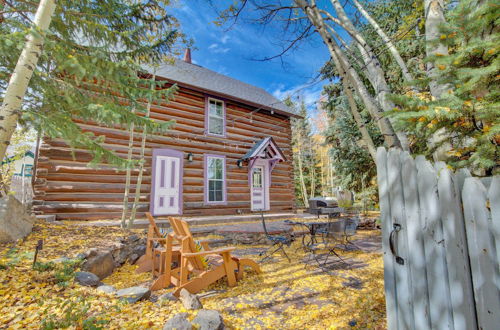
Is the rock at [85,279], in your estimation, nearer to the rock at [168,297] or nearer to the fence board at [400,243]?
the rock at [168,297]

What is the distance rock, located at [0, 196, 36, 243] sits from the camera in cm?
422

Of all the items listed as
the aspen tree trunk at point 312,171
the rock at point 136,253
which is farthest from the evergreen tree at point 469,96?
the aspen tree trunk at point 312,171

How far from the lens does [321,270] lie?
183 inches

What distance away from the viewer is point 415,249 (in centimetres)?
177

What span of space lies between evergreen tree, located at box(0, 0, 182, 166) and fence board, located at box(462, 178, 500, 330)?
4635mm

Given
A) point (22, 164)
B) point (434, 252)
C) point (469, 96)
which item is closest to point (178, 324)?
point (434, 252)

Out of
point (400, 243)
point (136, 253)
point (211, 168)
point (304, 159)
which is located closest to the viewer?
point (400, 243)

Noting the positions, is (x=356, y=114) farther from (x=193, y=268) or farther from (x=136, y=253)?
(x=136, y=253)

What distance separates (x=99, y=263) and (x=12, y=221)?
1.94m

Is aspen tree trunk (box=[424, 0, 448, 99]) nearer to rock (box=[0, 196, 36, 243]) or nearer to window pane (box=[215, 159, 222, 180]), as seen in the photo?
rock (box=[0, 196, 36, 243])

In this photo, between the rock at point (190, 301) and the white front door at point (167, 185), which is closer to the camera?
the rock at point (190, 301)

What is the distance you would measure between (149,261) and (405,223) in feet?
15.1

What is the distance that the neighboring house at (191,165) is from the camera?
745 cm

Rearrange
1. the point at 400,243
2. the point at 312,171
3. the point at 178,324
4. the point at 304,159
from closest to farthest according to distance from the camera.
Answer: the point at 400,243 → the point at 178,324 → the point at 312,171 → the point at 304,159
